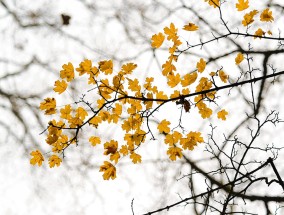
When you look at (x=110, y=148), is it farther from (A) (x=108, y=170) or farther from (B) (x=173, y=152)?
(B) (x=173, y=152)

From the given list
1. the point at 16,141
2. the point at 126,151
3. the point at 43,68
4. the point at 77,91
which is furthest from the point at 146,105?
the point at 16,141

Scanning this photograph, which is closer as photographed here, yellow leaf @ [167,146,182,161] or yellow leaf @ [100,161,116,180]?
yellow leaf @ [100,161,116,180]

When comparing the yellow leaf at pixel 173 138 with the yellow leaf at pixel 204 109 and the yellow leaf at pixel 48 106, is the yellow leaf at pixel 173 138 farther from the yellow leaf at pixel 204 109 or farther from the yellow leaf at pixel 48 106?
the yellow leaf at pixel 48 106

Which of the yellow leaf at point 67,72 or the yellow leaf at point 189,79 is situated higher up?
the yellow leaf at point 67,72

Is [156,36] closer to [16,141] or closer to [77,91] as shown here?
[77,91]

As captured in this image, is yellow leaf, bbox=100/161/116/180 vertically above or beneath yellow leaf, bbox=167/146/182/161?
beneath

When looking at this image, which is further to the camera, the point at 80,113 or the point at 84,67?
the point at 80,113

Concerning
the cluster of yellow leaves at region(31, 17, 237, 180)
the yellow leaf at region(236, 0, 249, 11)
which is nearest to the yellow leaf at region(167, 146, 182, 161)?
the cluster of yellow leaves at region(31, 17, 237, 180)

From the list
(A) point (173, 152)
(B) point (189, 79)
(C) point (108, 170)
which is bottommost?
(C) point (108, 170)

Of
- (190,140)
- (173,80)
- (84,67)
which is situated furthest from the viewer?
(190,140)

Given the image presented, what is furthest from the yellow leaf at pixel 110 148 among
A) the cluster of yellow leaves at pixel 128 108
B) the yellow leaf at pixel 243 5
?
the yellow leaf at pixel 243 5

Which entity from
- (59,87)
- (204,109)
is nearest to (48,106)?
(59,87)

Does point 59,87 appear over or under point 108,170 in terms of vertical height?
over

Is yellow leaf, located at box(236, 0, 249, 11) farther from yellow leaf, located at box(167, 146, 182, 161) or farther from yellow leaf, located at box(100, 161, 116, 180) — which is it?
yellow leaf, located at box(100, 161, 116, 180)
